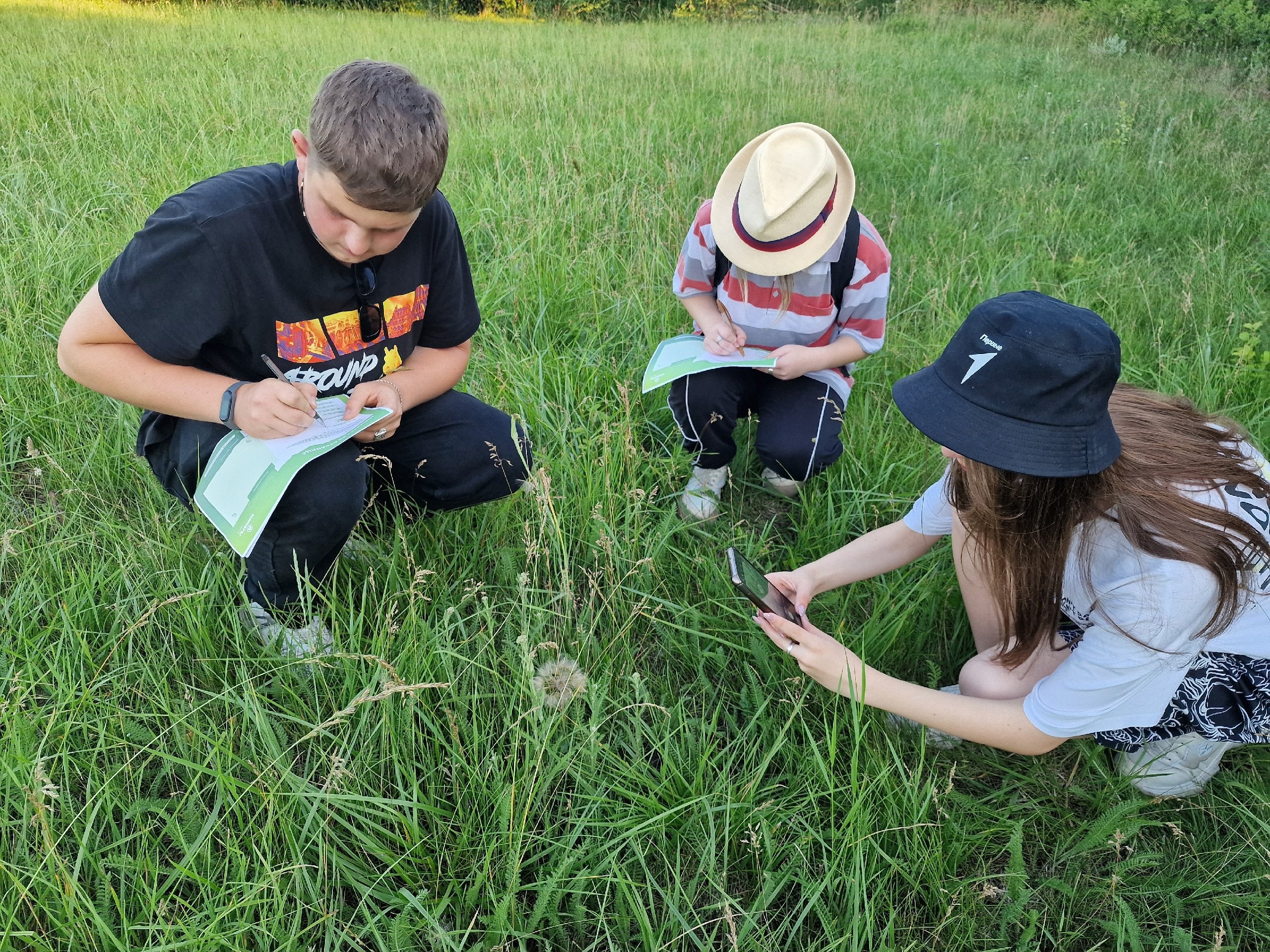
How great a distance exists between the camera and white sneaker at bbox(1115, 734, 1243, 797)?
6.11 ft

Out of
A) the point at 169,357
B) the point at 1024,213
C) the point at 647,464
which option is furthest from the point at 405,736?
the point at 1024,213

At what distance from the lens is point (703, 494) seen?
8.84ft

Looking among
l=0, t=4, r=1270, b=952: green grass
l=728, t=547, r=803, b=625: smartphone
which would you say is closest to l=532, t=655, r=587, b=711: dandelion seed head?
l=0, t=4, r=1270, b=952: green grass

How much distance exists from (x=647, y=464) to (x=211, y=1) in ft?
45.0

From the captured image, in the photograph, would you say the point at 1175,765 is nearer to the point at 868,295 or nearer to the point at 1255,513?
the point at 1255,513

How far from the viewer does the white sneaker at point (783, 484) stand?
2777 millimetres

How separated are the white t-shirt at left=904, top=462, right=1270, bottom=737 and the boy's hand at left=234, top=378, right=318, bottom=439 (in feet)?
5.72

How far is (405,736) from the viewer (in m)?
1.77

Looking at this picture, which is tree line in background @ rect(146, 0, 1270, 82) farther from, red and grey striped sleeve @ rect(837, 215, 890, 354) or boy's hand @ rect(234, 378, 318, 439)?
boy's hand @ rect(234, 378, 318, 439)

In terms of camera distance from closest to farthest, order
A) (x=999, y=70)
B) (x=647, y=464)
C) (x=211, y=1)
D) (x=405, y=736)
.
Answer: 1. (x=405, y=736)
2. (x=647, y=464)
3. (x=999, y=70)
4. (x=211, y=1)

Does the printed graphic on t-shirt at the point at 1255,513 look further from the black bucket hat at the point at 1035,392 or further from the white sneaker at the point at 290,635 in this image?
the white sneaker at the point at 290,635

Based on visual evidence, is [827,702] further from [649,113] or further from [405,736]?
[649,113]

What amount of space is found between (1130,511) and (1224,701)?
65cm

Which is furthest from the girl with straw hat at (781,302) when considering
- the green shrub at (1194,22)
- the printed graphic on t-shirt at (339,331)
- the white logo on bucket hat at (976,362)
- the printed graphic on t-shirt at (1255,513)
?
the green shrub at (1194,22)
